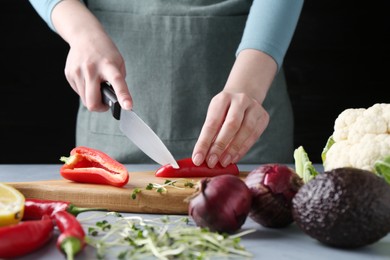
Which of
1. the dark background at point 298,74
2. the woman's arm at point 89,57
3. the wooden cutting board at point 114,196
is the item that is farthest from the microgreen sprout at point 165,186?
the dark background at point 298,74

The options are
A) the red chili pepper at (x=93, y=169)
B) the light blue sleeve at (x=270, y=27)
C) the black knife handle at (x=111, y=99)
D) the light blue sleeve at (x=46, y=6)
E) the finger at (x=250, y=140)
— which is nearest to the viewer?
the red chili pepper at (x=93, y=169)

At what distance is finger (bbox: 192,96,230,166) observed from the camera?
1728 mm

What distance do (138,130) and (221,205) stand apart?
0.61 m

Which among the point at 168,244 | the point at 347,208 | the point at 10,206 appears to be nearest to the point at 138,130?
the point at 10,206

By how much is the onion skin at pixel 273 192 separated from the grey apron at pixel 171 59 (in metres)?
0.95

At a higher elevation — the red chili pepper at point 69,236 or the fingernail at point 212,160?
the fingernail at point 212,160

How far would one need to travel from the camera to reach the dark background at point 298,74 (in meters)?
3.07

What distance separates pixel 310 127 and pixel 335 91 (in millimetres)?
196

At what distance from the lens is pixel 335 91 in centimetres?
318

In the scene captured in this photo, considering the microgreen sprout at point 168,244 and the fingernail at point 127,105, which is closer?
the microgreen sprout at point 168,244

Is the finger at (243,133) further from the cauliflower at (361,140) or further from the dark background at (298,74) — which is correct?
the dark background at (298,74)

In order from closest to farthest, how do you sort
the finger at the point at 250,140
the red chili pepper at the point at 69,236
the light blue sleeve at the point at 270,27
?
1. the red chili pepper at the point at 69,236
2. the finger at the point at 250,140
3. the light blue sleeve at the point at 270,27

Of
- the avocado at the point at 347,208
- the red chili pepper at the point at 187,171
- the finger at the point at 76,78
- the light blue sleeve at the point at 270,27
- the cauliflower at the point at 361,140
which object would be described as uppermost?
the light blue sleeve at the point at 270,27

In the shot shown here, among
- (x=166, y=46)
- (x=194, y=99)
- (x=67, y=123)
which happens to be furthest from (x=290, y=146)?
(x=67, y=123)
